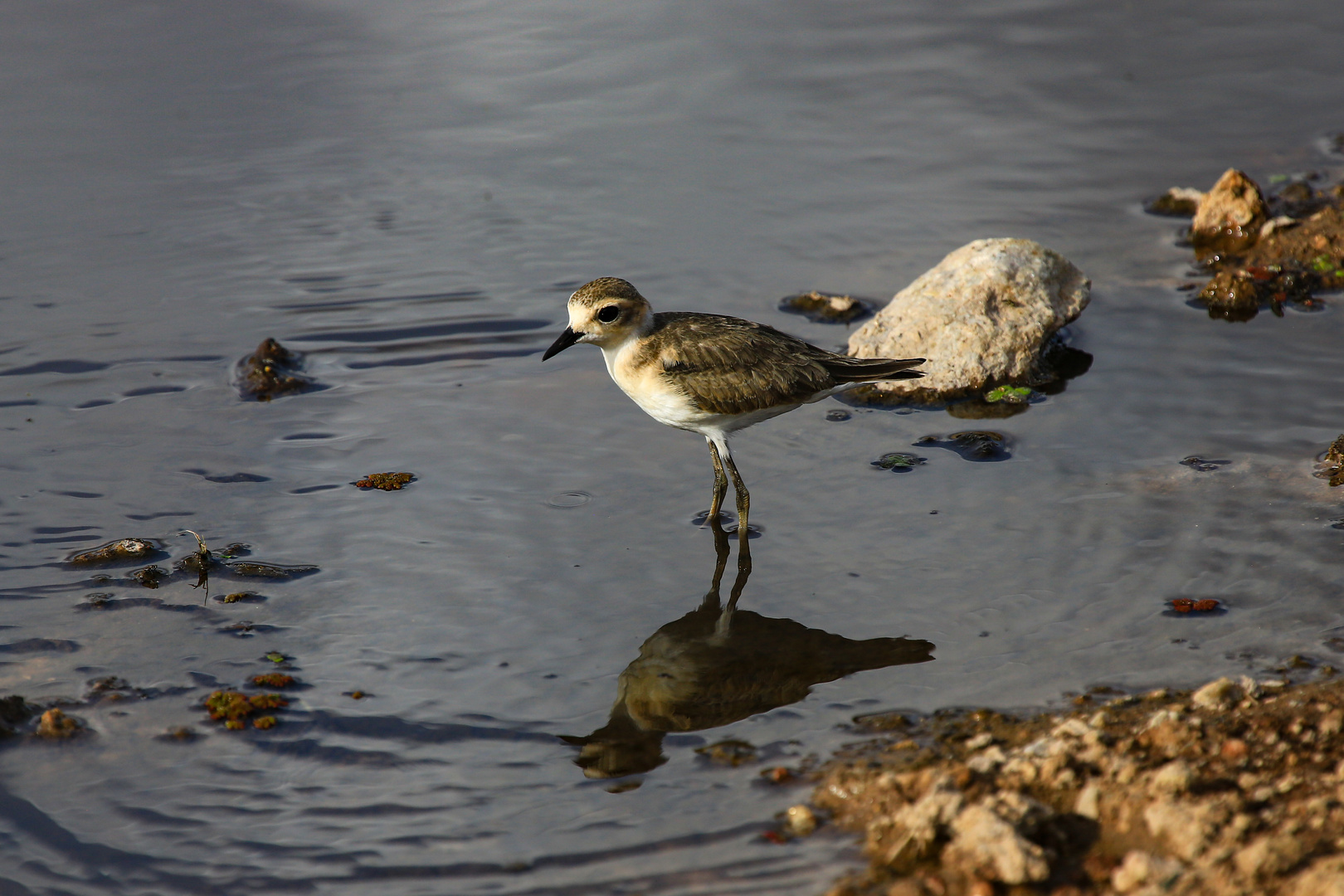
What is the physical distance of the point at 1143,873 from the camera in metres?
4.76

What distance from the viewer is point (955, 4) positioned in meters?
19.0

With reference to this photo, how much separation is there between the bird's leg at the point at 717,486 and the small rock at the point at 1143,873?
4.34 metres

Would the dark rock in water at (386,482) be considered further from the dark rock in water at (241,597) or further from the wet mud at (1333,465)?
the wet mud at (1333,465)

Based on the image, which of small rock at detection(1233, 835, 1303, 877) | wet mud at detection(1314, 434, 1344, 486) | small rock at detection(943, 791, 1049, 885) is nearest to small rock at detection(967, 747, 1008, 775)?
small rock at detection(943, 791, 1049, 885)

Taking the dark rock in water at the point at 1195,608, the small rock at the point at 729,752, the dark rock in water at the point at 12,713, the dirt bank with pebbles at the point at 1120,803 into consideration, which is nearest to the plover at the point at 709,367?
the small rock at the point at 729,752

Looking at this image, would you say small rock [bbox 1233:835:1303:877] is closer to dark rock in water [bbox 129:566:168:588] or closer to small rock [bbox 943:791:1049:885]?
small rock [bbox 943:791:1049:885]

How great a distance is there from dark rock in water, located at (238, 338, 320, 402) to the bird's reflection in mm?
4812

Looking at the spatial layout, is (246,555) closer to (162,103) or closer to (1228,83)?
(162,103)

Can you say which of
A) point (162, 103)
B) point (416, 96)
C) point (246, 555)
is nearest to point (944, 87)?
point (416, 96)

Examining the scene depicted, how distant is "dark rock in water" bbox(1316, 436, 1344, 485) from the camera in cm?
853

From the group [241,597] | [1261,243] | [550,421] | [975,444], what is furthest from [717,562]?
[1261,243]

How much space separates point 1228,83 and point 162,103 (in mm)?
14798

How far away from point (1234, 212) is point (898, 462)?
603 cm

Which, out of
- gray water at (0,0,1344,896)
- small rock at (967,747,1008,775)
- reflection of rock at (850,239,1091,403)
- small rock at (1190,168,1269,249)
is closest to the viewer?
small rock at (967,747,1008,775)
